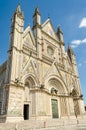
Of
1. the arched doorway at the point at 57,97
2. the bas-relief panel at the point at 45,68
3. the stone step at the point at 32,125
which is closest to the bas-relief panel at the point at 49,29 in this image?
the bas-relief panel at the point at 45,68

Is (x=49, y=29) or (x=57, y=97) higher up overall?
(x=49, y=29)

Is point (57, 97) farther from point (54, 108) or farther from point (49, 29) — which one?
point (49, 29)

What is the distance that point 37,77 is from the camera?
591 inches

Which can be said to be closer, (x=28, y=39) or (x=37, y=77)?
(x=37, y=77)

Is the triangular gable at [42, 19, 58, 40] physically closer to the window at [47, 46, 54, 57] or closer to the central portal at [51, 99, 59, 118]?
the window at [47, 46, 54, 57]

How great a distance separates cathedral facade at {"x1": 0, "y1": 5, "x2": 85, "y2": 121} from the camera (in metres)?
12.0

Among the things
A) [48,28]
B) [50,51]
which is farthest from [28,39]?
[48,28]

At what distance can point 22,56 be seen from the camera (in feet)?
47.3

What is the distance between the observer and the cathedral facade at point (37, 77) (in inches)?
471

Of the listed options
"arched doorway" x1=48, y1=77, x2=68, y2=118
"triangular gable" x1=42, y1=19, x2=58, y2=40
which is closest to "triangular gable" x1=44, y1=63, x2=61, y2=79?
"arched doorway" x1=48, y1=77, x2=68, y2=118

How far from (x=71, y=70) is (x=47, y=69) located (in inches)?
255

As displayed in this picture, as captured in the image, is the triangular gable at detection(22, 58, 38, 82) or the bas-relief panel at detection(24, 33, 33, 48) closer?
the triangular gable at detection(22, 58, 38, 82)

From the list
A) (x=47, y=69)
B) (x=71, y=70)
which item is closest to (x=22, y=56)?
(x=47, y=69)

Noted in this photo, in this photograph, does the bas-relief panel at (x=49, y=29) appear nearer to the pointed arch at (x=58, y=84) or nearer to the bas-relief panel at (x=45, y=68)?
the bas-relief panel at (x=45, y=68)
